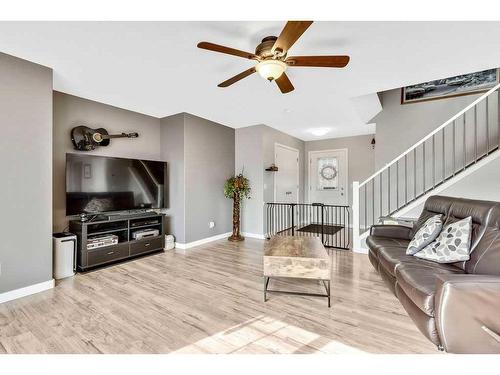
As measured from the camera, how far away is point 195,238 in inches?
170

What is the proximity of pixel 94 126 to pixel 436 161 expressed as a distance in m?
5.63

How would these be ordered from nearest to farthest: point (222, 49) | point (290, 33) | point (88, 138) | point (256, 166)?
point (290, 33) < point (222, 49) < point (88, 138) < point (256, 166)

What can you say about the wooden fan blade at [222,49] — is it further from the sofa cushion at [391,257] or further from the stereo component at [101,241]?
the stereo component at [101,241]

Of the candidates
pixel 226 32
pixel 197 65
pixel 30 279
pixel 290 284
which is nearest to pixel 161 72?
pixel 197 65

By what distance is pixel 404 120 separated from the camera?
4.41 meters

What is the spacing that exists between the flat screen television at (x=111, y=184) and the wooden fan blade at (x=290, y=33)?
280cm

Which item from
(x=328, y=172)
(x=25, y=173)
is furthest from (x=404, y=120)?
(x=25, y=173)

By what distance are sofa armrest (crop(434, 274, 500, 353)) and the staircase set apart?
227 cm

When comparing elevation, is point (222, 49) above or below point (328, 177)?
above

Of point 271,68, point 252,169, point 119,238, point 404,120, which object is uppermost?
point 404,120

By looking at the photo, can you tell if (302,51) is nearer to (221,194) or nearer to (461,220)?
(461,220)

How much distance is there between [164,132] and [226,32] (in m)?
2.81

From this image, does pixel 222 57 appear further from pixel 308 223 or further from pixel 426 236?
pixel 308 223

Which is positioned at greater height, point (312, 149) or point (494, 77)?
point (494, 77)
